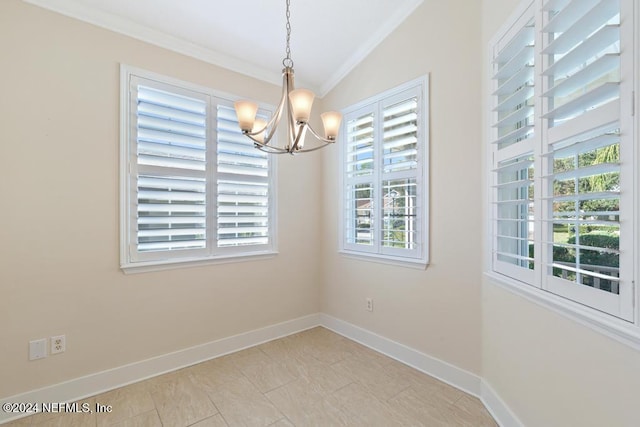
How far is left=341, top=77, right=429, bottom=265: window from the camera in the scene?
97.7 inches

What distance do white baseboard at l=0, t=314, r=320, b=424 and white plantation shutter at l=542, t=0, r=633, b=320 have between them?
2458mm

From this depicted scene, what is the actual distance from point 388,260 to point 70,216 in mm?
2479

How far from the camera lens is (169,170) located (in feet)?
8.03

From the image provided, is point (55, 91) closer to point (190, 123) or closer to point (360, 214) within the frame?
point (190, 123)

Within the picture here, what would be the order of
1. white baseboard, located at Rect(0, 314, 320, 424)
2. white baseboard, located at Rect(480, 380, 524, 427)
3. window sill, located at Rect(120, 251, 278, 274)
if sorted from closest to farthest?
white baseboard, located at Rect(480, 380, 524, 427)
white baseboard, located at Rect(0, 314, 320, 424)
window sill, located at Rect(120, 251, 278, 274)

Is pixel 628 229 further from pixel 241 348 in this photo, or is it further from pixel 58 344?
pixel 58 344

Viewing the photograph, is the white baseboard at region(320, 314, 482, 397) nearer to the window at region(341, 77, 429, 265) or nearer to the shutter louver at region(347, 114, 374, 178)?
the window at region(341, 77, 429, 265)

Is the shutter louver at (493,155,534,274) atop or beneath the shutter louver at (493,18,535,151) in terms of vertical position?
beneath

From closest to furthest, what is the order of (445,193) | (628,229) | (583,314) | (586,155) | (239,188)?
1. (628,229)
2. (583,314)
3. (586,155)
4. (445,193)
5. (239,188)

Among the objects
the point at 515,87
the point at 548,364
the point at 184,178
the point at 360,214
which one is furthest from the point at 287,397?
the point at 515,87

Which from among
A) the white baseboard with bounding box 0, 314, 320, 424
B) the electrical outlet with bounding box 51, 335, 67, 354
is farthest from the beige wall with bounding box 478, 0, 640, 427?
the electrical outlet with bounding box 51, 335, 67, 354

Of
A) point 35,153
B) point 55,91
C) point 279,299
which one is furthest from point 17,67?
point 279,299

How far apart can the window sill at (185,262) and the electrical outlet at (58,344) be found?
550 mm

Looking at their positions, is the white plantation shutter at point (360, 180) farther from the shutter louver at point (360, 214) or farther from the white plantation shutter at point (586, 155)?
the white plantation shutter at point (586, 155)
